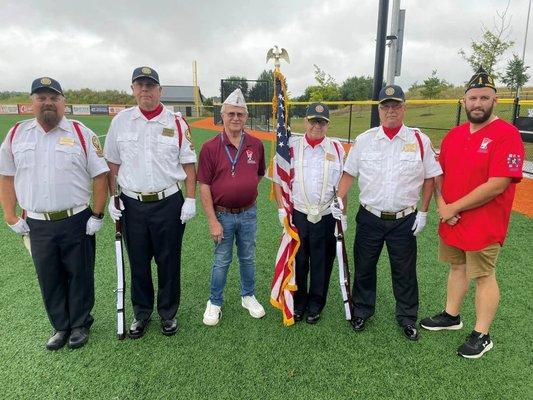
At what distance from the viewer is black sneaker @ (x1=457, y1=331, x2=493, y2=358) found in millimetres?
2924

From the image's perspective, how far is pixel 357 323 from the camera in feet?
10.9

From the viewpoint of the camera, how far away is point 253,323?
342cm

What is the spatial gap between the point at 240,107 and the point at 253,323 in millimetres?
1913

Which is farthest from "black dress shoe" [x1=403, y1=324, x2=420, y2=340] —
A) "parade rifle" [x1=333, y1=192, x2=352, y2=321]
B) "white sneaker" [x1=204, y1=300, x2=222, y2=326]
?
"white sneaker" [x1=204, y1=300, x2=222, y2=326]

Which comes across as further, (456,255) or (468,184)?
(456,255)

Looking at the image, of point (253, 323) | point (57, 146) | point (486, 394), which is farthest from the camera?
point (253, 323)

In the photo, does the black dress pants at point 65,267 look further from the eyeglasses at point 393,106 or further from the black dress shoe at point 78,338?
the eyeglasses at point 393,106

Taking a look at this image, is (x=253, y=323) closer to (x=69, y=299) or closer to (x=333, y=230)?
(x=333, y=230)

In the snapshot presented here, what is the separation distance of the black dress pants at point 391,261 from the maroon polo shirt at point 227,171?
1020mm

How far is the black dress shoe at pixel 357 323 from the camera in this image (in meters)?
3.29

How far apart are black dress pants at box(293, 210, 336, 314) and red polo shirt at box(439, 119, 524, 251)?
39.4 inches

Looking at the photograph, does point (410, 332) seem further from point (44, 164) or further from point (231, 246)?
point (44, 164)

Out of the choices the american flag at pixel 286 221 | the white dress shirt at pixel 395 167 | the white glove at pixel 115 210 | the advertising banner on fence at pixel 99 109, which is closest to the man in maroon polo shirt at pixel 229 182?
the american flag at pixel 286 221

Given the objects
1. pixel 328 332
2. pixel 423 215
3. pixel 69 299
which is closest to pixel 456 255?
pixel 423 215
